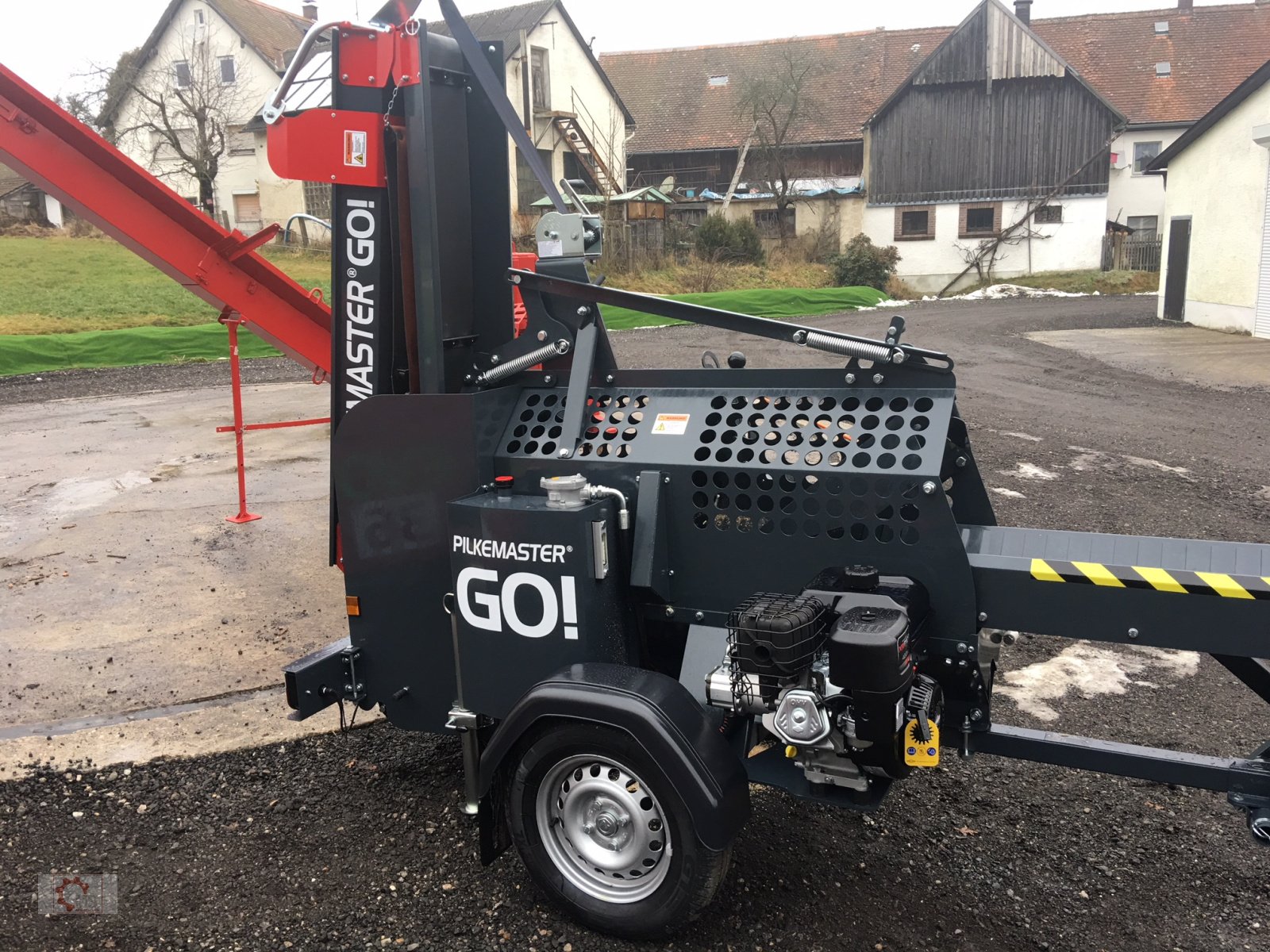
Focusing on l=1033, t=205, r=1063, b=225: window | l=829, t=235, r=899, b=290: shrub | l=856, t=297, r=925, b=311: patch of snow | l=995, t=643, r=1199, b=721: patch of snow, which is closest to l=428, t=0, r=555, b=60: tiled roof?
l=829, t=235, r=899, b=290: shrub

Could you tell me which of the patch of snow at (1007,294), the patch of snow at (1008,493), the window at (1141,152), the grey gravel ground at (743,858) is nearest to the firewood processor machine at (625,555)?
the grey gravel ground at (743,858)

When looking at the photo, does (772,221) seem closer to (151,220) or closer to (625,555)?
(151,220)

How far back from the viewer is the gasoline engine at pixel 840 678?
2.59 meters

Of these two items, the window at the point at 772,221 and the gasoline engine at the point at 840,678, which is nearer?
the gasoline engine at the point at 840,678

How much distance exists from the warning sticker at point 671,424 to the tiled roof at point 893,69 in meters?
41.0

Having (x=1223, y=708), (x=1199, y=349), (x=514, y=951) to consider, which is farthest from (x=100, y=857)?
(x=1199, y=349)

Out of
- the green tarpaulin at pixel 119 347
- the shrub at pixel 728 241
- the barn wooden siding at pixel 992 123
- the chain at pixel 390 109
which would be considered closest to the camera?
the chain at pixel 390 109

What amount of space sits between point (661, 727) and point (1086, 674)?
3240mm

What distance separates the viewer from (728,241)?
3459 centimetres

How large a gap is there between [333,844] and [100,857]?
83 cm

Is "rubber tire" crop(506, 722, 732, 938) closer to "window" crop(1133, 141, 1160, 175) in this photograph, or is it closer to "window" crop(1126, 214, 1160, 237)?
"window" crop(1126, 214, 1160, 237)

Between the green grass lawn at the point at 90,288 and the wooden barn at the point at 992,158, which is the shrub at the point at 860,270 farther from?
the green grass lawn at the point at 90,288

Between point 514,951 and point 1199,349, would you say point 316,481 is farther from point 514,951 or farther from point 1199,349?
point 1199,349

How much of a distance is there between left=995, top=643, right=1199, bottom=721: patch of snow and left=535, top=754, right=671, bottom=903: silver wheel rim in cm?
248
